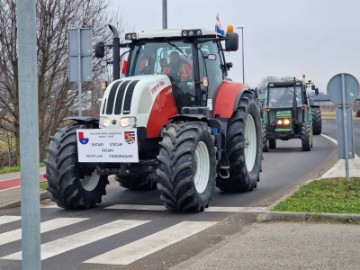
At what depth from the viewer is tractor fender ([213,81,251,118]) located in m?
11.4

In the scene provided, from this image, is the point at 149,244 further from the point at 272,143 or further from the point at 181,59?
the point at 272,143

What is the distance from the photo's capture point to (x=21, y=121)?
11.8 feet

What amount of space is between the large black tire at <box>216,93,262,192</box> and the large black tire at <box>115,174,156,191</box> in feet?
4.70

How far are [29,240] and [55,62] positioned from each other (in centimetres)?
2034

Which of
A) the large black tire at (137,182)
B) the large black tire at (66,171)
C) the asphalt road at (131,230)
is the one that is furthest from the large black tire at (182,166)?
the large black tire at (137,182)

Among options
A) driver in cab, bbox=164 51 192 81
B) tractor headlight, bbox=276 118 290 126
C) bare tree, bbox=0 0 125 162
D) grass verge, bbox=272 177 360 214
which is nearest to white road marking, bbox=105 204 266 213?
grass verge, bbox=272 177 360 214

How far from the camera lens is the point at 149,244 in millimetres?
7734

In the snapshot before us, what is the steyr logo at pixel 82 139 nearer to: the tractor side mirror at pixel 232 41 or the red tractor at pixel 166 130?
the red tractor at pixel 166 130

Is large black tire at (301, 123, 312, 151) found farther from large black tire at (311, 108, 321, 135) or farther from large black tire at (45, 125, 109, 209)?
large black tire at (45, 125, 109, 209)

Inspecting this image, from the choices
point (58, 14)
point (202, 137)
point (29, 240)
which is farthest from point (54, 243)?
point (58, 14)

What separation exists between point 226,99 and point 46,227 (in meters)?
4.20

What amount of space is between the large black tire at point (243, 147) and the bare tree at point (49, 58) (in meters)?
11.6

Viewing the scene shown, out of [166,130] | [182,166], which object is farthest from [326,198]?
[166,130]

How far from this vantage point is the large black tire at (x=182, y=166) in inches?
368
